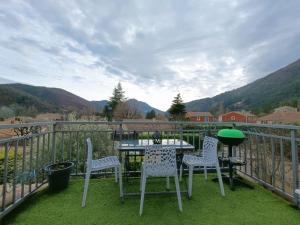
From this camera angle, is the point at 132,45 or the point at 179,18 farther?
the point at 132,45

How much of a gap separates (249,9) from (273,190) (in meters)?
4.27

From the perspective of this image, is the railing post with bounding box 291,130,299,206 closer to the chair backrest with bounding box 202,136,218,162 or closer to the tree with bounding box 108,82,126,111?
the chair backrest with bounding box 202,136,218,162

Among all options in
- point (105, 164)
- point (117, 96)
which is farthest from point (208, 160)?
point (117, 96)

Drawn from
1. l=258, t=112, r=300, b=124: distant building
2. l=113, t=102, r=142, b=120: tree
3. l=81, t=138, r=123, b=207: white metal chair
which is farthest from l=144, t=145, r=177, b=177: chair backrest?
l=113, t=102, r=142, b=120: tree

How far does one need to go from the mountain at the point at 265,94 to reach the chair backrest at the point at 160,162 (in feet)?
138

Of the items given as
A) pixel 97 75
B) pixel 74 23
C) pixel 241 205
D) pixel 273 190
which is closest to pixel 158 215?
pixel 241 205

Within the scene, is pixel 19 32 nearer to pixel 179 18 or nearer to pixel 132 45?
pixel 132 45

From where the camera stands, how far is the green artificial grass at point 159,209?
217cm

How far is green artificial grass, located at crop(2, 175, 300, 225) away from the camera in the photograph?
85.3 inches

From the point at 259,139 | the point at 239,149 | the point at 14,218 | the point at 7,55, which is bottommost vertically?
the point at 14,218

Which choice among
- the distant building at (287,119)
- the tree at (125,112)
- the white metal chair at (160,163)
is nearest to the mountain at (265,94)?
the distant building at (287,119)

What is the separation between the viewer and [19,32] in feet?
18.1

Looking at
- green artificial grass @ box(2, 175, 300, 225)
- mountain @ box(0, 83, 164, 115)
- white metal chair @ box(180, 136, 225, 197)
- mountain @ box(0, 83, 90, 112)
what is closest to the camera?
green artificial grass @ box(2, 175, 300, 225)

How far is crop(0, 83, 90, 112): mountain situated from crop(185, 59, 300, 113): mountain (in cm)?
2567
